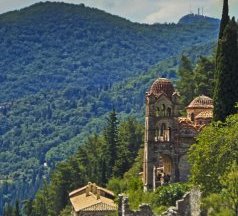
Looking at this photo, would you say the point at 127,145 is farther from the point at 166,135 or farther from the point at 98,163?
the point at 166,135

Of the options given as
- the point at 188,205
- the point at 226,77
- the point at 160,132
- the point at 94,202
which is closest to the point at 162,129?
the point at 160,132

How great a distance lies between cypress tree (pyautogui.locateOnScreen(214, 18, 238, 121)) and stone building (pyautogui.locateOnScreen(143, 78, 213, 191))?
8.83 m

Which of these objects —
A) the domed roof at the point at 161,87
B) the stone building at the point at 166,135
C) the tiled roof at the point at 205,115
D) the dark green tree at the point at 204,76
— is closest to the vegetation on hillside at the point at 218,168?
the stone building at the point at 166,135

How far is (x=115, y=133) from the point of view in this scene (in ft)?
337

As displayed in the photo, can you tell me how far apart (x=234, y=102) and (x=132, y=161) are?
3646cm

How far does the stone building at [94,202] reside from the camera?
76.7 metres

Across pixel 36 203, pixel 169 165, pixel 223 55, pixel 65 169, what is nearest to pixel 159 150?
pixel 169 165

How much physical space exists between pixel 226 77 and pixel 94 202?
2259cm

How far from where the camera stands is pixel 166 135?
71938 millimetres

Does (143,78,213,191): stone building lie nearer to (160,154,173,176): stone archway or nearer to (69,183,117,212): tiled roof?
(160,154,173,176): stone archway

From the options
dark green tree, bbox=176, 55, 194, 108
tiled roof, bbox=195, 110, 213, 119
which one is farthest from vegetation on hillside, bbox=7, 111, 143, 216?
tiled roof, bbox=195, 110, 213, 119

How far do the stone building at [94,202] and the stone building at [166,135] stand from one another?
15.8ft

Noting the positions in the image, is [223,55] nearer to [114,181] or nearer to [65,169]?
[114,181]

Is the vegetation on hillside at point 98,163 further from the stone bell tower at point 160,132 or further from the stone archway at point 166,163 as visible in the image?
the stone bell tower at point 160,132
